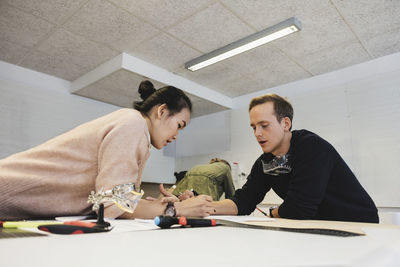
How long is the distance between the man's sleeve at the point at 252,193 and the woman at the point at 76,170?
0.65 meters

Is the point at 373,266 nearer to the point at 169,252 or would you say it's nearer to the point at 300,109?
the point at 169,252

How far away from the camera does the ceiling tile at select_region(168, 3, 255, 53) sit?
8.83 feet

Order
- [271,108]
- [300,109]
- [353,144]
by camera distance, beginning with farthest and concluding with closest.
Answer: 1. [300,109]
2. [353,144]
3. [271,108]

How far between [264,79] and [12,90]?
340 centimetres

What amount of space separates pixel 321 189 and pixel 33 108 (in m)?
3.77

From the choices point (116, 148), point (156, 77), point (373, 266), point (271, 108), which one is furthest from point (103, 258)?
point (156, 77)

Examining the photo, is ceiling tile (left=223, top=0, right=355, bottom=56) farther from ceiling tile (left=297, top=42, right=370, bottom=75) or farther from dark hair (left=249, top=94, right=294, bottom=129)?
dark hair (left=249, top=94, right=294, bottom=129)

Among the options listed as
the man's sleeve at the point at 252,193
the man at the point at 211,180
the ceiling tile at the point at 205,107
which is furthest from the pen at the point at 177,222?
the ceiling tile at the point at 205,107

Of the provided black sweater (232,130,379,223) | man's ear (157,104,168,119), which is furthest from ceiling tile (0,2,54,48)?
black sweater (232,130,379,223)

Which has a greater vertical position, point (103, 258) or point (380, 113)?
point (380, 113)

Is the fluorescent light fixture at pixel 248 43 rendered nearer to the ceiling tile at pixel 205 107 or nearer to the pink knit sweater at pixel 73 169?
the ceiling tile at pixel 205 107

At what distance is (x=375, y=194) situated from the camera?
10.5ft

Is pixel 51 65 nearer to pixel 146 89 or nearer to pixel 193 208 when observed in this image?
pixel 146 89

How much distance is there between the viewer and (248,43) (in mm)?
3053
